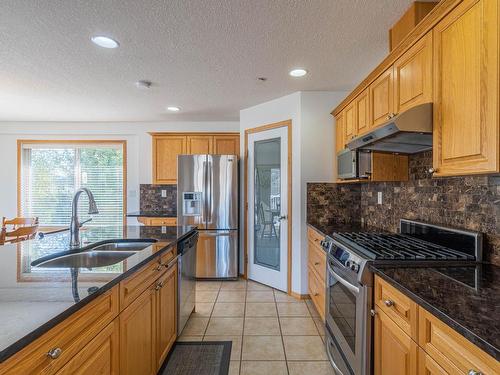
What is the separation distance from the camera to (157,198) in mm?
4961

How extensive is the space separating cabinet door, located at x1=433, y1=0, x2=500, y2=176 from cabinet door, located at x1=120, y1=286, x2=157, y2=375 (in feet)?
5.53

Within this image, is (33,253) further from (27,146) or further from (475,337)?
(27,146)

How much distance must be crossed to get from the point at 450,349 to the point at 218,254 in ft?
10.7

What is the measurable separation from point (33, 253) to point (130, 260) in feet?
2.10

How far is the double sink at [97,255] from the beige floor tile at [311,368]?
1.34m

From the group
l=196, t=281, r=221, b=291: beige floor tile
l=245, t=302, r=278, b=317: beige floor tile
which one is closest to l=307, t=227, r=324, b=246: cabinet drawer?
l=245, t=302, r=278, b=317: beige floor tile

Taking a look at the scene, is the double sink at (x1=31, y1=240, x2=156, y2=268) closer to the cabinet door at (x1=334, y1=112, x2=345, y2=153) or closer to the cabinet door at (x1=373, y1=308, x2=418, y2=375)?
the cabinet door at (x1=373, y1=308, x2=418, y2=375)

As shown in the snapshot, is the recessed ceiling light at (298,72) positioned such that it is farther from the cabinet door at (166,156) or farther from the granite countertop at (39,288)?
the cabinet door at (166,156)

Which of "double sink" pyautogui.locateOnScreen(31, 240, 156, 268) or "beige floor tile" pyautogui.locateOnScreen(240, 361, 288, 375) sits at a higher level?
"double sink" pyautogui.locateOnScreen(31, 240, 156, 268)

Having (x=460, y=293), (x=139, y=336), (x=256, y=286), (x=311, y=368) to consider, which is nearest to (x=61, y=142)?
(x=256, y=286)

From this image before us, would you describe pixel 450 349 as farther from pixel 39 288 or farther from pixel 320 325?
pixel 320 325

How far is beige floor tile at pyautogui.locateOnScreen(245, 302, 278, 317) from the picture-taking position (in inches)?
115

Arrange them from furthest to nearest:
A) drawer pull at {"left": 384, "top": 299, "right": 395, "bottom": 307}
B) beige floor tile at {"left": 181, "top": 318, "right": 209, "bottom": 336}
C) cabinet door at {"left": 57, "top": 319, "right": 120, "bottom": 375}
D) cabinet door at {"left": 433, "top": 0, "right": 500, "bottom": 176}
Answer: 1. beige floor tile at {"left": 181, "top": 318, "right": 209, "bottom": 336}
2. drawer pull at {"left": 384, "top": 299, "right": 395, "bottom": 307}
3. cabinet door at {"left": 433, "top": 0, "right": 500, "bottom": 176}
4. cabinet door at {"left": 57, "top": 319, "right": 120, "bottom": 375}

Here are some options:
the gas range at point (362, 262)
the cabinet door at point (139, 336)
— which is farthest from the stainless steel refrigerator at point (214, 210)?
the cabinet door at point (139, 336)
